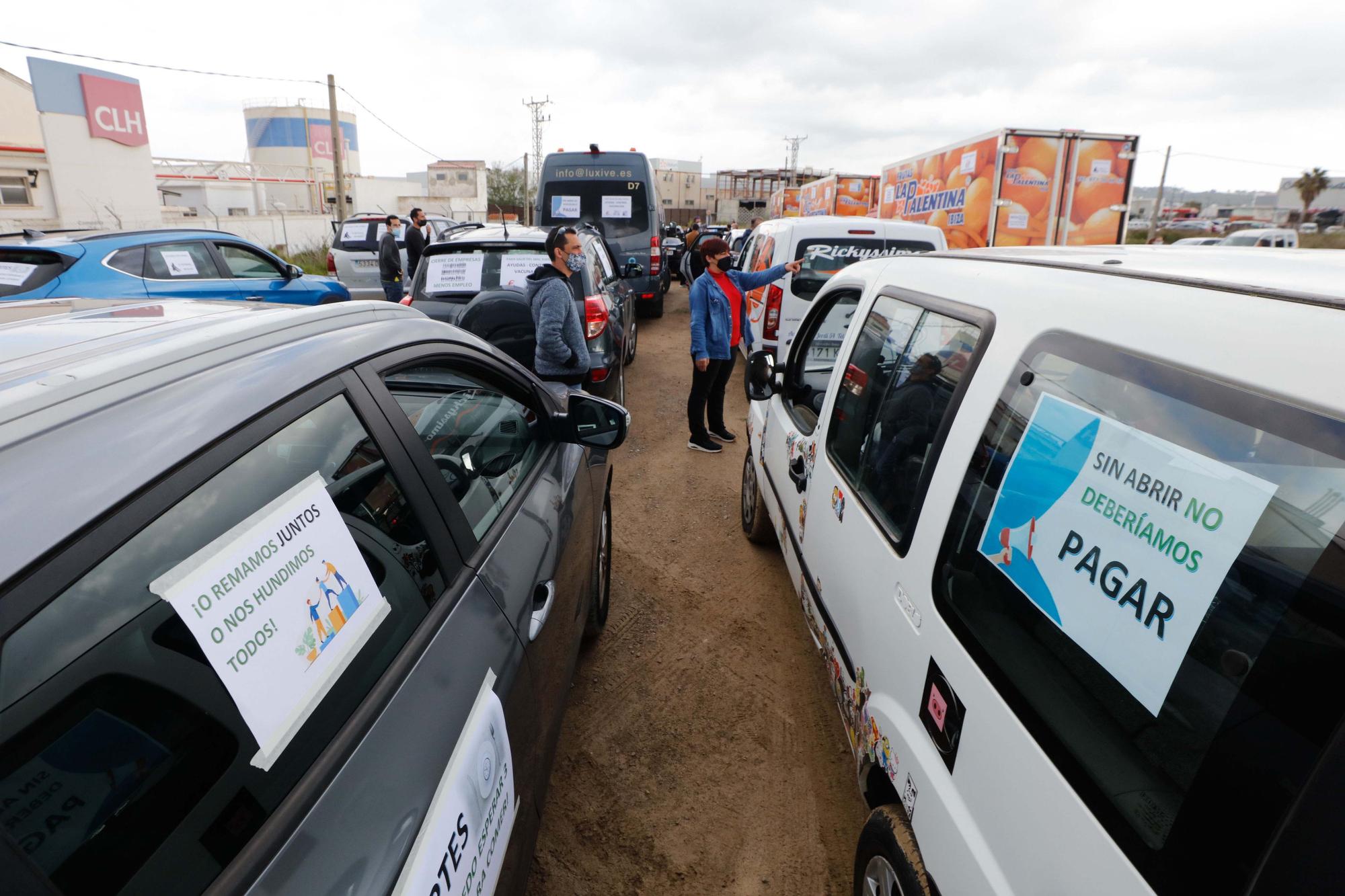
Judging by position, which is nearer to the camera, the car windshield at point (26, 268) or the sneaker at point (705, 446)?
the car windshield at point (26, 268)

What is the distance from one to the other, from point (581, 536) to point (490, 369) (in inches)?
29.6

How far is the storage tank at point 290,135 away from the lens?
56.2 metres

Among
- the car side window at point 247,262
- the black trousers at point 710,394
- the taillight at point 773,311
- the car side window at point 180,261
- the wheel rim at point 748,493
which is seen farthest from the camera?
the car side window at point 247,262

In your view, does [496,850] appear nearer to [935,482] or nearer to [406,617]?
[406,617]

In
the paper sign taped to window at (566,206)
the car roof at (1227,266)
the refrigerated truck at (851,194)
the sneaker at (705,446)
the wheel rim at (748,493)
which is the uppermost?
the refrigerated truck at (851,194)

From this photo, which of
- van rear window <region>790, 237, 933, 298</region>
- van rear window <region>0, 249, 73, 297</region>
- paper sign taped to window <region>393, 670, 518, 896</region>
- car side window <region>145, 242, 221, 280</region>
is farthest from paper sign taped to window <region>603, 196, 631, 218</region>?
paper sign taped to window <region>393, 670, 518, 896</region>

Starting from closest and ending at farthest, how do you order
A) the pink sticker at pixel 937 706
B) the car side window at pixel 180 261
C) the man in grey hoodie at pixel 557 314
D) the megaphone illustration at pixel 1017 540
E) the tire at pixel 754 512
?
the megaphone illustration at pixel 1017 540 → the pink sticker at pixel 937 706 → the tire at pixel 754 512 → the man in grey hoodie at pixel 557 314 → the car side window at pixel 180 261

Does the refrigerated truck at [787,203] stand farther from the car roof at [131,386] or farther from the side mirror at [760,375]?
the car roof at [131,386]

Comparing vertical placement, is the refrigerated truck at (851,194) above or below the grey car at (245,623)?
above

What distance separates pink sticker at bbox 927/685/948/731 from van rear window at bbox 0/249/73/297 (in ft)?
26.2

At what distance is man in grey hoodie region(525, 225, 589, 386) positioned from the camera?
15.5 ft

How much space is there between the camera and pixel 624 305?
861 centimetres

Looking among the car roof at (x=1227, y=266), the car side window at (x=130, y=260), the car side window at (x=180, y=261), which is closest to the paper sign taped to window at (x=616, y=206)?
the car side window at (x=180, y=261)

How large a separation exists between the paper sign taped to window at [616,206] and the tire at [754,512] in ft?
27.9
